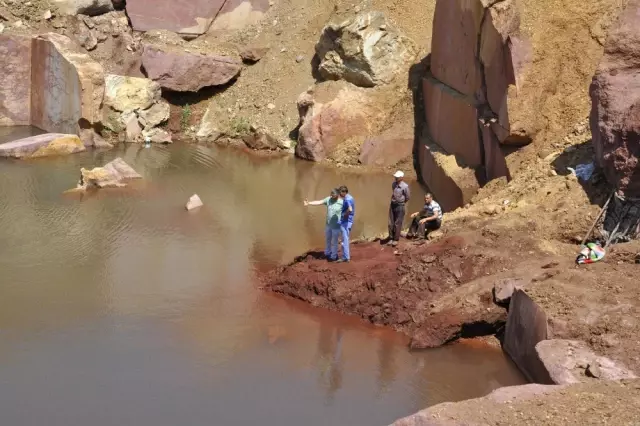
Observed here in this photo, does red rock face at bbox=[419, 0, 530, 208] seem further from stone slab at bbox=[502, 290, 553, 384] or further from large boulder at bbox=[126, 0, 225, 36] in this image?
large boulder at bbox=[126, 0, 225, 36]

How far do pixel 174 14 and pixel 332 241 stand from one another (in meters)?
15.7

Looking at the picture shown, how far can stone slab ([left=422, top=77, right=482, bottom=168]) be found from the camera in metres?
15.0

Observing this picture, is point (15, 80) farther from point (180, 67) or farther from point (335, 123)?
point (335, 123)

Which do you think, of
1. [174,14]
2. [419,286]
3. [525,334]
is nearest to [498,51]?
[419,286]

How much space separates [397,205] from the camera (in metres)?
11.4

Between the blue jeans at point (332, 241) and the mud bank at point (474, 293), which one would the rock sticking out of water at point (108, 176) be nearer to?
the mud bank at point (474, 293)

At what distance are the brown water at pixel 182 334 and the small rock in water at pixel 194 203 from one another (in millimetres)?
178

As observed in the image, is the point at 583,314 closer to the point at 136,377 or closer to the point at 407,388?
the point at 407,388

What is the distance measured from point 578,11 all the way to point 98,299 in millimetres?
9795

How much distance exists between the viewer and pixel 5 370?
8258mm

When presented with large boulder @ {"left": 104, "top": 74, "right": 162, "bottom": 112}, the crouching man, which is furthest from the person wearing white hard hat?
large boulder @ {"left": 104, "top": 74, "right": 162, "bottom": 112}

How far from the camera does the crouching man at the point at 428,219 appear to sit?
1150 cm

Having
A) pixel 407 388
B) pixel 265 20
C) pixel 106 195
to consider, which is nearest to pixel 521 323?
pixel 407 388

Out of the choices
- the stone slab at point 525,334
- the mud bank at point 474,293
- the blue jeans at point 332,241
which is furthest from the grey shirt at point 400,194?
the stone slab at point 525,334
